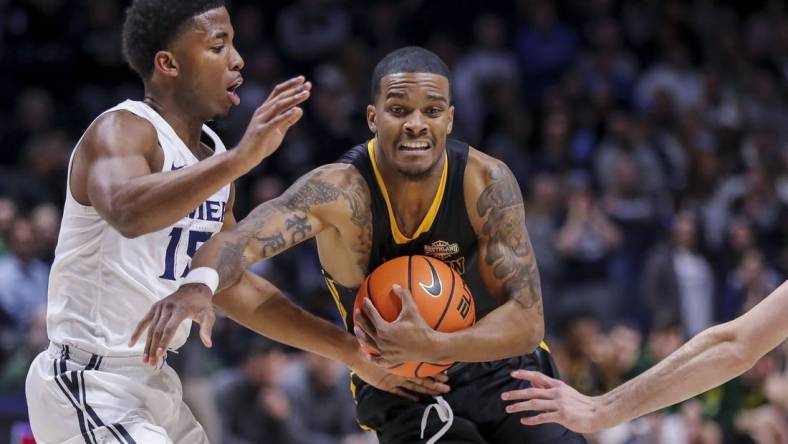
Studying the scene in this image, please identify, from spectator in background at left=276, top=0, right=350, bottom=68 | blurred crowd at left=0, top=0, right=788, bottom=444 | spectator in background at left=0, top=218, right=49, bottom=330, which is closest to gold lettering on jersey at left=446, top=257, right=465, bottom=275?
blurred crowd at left=0, top=0, right=788, bottom=444

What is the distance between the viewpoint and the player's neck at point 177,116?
481 centimetres

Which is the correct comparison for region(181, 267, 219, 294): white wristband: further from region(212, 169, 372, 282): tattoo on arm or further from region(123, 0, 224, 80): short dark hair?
region(123, 0, 224, 80): short dark hair

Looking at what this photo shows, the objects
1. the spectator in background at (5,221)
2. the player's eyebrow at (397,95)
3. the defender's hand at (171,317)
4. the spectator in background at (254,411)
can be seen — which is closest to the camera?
the defender's hand at (171,317)

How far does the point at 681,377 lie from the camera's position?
180 inches

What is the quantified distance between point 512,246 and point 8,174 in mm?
6626

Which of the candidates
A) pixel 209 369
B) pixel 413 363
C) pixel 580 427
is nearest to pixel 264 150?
pixel 413 363

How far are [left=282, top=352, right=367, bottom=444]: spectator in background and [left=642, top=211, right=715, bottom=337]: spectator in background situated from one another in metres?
3.06

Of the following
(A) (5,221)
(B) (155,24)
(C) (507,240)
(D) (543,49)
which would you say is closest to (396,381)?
(C) (507,240)

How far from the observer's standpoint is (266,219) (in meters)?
4.83

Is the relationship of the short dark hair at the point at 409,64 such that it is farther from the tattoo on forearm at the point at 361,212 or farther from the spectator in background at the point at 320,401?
the spectator in background at the point at 320,401

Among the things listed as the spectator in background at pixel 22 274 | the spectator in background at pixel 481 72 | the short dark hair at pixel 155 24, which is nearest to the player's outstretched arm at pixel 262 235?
the short dark hair at pixel 155 24

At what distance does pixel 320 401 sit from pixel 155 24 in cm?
490

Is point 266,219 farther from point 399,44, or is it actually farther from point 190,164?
point 399,44

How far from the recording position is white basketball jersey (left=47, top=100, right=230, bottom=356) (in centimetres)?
458
